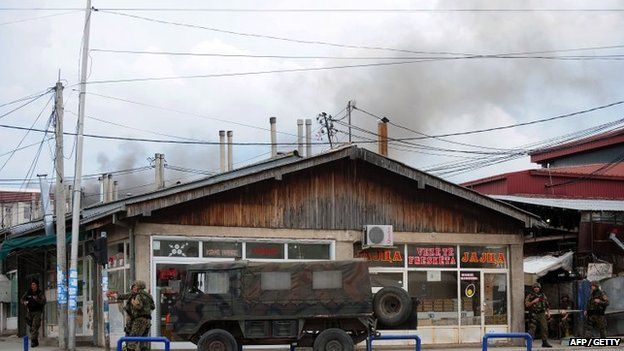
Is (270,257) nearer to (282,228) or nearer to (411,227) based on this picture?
(282,228)

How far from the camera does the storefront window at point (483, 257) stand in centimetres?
2561

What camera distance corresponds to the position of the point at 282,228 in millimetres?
23672

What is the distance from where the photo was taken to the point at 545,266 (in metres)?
27.1

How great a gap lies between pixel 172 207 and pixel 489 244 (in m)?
9.19

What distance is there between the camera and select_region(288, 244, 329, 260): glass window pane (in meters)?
23.9

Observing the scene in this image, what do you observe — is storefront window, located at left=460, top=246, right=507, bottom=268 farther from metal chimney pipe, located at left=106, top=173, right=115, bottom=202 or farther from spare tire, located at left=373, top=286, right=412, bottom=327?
metal chimney pipe, located at left=106, top=173, right=115, bottom=202

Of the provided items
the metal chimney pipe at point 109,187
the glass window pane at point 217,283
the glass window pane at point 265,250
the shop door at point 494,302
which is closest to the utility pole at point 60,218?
the glass window pane at point 265,250

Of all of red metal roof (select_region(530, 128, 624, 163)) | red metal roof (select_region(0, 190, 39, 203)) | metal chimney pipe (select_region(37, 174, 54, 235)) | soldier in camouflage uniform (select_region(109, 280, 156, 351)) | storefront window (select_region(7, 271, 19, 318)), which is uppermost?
red metal roof (select_region(530, 128, 624, 163))

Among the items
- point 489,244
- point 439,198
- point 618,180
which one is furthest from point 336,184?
point 618,180

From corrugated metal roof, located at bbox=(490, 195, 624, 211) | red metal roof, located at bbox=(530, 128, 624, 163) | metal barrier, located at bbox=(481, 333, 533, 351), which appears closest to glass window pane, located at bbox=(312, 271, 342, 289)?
metal barrier, located at bbox=(481, 333, 533, 351)

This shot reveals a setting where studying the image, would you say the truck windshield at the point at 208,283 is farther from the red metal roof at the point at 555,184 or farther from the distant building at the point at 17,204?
the distant building at the point at 17,204

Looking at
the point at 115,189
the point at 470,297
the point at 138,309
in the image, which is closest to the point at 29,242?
the point at 138,309

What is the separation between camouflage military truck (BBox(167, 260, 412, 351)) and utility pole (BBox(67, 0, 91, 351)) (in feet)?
14.7

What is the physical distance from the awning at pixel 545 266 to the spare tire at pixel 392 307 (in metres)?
8.84
